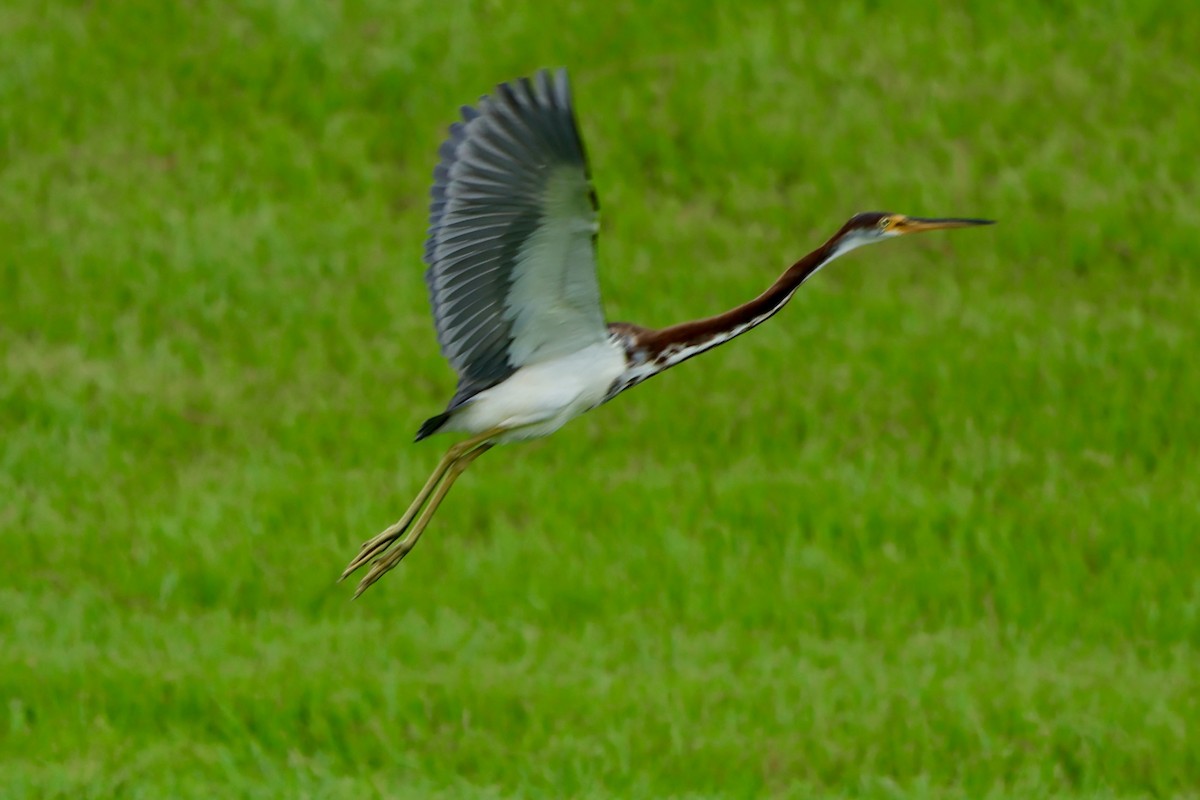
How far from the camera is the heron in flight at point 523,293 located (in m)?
5.00

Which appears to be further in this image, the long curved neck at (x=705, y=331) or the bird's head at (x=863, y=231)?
the bird's head at (x=863, y=231)

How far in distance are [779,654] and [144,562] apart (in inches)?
114

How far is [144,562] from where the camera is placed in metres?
8.93

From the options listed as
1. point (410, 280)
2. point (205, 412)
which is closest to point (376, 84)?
point (410, 280)

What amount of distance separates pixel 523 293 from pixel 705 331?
505 millimetres

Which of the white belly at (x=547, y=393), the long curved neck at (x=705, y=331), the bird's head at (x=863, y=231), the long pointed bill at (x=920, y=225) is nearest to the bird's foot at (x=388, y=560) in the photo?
the white belly at (x=547, y=393)

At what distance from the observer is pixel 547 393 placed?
543 cm

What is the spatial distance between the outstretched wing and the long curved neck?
119 millimetres

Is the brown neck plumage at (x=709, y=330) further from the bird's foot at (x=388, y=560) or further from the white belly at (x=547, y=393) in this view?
the bird's foot at (x=388, y=560)

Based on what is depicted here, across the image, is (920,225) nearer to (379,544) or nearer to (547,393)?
(547,393)

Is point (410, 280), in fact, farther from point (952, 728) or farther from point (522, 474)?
point (952, 728)

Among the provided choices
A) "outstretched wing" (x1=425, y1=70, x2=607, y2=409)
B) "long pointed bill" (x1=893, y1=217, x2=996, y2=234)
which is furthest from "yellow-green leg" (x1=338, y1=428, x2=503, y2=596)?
"long pointed bill" (x1=893, y1=217, x2=996, y2=234)

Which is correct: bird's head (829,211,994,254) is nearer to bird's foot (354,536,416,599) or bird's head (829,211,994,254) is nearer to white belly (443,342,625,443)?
white belly (443,342,625,443)

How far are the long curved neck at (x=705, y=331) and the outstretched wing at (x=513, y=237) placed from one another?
4.7 inches
